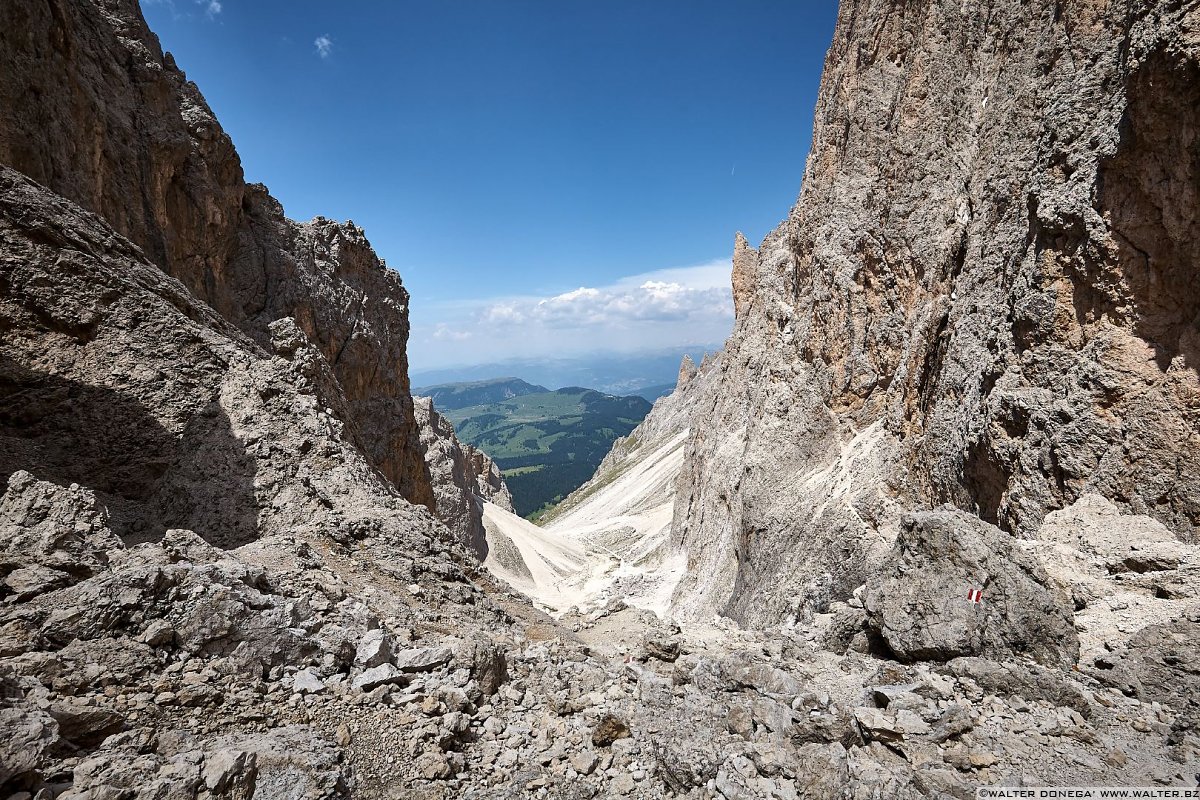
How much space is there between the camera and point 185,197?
82.2ft

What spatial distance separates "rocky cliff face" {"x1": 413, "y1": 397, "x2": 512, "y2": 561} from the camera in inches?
1914

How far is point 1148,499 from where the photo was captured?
38.1 feet

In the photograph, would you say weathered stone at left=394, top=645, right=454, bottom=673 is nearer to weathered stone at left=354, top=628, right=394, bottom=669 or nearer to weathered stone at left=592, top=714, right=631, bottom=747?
weathered stone at left=354, top=628, right=394, bottom=669

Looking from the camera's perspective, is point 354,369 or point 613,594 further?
point 613,594

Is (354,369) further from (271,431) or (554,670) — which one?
(554,670)

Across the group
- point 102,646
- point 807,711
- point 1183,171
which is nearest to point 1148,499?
point 1183,171

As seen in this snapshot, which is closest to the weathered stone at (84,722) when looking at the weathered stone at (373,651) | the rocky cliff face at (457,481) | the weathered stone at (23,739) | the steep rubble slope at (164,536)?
the steep rubble slope at (164,536)

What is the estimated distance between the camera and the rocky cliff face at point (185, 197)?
17.4 meters

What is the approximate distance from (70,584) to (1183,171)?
65.9 feet

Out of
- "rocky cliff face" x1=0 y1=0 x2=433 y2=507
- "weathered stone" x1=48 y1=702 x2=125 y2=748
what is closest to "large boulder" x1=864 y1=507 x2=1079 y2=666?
"weathered stone" x1=48 y1=702 x2=125 y2=748

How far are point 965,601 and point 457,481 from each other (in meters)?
56.2

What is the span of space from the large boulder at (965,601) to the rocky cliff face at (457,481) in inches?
1077

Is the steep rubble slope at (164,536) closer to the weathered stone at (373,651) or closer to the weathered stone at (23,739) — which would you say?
the weathered stone at (23,739)

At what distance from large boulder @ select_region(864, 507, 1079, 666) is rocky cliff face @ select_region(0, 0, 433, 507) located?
14982 millimetres
